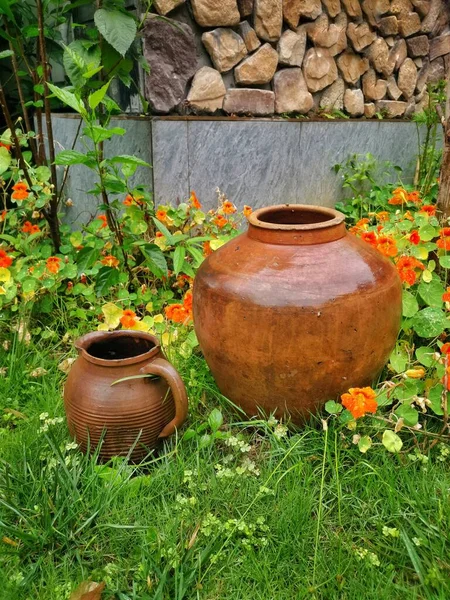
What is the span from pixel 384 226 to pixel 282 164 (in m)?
1.04

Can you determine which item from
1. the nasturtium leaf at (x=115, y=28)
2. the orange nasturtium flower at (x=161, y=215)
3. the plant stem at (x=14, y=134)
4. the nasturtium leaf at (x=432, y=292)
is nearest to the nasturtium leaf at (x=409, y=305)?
the nasturtium leaf at (x=432, y=292)

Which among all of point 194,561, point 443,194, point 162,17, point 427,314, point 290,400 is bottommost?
point 194,561

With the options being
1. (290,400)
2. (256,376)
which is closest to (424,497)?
(290,400)

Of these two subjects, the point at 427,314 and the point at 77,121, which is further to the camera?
the point at 77,121

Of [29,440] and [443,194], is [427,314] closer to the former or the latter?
[443,194]

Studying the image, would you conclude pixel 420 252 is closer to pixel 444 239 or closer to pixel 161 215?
pixel 444 239

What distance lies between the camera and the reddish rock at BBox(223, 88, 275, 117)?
300 cm

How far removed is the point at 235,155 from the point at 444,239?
1.34m

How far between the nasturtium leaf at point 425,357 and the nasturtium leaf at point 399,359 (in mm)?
62

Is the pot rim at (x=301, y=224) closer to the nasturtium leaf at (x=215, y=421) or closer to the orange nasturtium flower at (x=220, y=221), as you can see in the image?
the nasturtium leaf at (x=215, y=421)

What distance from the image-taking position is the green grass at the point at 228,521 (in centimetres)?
126

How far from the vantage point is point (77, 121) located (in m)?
2.98

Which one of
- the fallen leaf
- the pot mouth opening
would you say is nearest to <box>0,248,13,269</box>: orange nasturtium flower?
the pot mouth opening

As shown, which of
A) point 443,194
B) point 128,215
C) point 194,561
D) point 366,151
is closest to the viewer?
point 194,561
